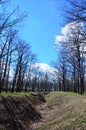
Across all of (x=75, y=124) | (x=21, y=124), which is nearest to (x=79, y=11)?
(x=75, y=124)

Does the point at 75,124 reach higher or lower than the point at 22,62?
lower

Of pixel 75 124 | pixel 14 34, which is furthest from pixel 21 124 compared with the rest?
pixel 14 34

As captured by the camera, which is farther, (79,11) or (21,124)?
(21,124)

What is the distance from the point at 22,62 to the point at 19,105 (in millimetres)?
28794

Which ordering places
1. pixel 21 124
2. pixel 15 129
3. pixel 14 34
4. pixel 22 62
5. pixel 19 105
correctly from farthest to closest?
pixel 22 62 → pixel 14 34 → pixel 19 105 → pixel 21 124 → pixel 15 129

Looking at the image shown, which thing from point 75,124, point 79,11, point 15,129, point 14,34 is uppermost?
point 14,34

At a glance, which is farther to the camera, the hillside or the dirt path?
the dirt path

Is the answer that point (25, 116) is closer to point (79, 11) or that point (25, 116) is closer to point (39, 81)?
→ point (79, 11)

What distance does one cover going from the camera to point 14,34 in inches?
1353

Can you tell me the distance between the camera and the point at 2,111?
17.0m

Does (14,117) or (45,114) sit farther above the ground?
(14,117)

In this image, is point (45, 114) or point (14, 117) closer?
point (14, 117)

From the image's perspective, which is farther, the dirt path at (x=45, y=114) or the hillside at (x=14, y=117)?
the dirt path at (x=45, y=114)

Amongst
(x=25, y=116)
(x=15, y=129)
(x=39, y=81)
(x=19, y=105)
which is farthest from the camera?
(x=39, y=81)
